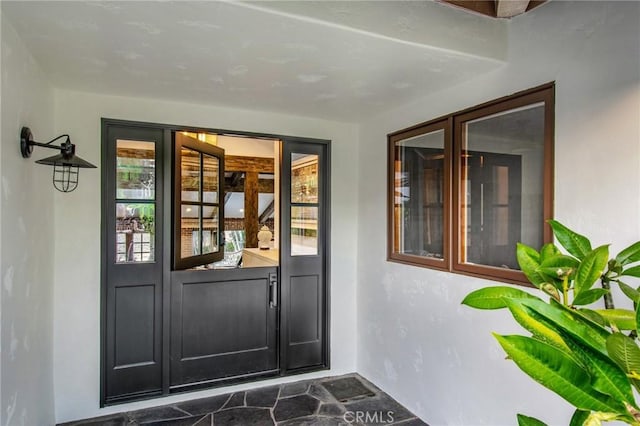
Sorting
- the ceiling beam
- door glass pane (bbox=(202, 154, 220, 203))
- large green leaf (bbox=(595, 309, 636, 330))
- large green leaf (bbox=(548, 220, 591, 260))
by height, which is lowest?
large green leaf (bbox=(595, 309, 636, 330))

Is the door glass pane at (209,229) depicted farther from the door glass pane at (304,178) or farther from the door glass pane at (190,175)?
the door glass pane at (304,178)

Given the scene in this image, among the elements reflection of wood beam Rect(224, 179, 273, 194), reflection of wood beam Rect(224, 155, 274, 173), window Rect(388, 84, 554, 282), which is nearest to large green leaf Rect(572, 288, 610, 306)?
window Rect(388, 84, 554, 282)

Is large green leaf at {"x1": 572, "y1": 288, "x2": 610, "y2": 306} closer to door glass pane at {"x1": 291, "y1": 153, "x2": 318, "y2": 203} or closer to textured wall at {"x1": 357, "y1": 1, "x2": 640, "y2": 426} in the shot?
textured wall at {"x1": 357, "y1": 1, "x2": 640, "y2": 426}

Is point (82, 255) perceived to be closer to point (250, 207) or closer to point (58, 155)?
point (58, 155)

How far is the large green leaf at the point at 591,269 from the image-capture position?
1050 mm

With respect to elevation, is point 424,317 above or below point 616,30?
below

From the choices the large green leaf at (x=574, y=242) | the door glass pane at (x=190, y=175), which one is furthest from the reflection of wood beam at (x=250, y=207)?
the large green leaf at (x=574, y=242)

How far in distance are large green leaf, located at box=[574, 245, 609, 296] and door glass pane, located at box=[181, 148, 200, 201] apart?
277 centimetres

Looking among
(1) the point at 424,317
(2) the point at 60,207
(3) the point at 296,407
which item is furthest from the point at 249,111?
(3) the point at 296,407

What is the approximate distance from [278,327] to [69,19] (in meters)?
2.66

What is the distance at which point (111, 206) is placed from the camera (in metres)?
2.94

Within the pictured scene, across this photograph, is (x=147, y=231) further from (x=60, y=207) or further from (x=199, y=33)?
(x=199, y=33)

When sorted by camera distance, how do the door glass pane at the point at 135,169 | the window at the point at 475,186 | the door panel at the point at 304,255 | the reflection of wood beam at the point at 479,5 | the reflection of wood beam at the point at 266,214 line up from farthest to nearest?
the reflection of wood beam at the point at 266,214 < the door panel at the point at 304,255 < the door glass pane at the point at 135,169 < the window at the point at 475,186 < the reflection of wood beam at the point at 479,5

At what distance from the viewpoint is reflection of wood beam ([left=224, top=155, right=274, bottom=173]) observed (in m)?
6.16
